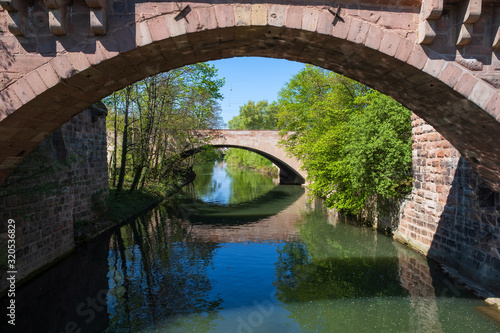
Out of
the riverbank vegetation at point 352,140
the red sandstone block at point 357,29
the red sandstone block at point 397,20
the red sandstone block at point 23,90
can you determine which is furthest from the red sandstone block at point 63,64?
the riverbank vegetation at point 352,140

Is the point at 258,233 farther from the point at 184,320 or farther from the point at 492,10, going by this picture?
the point at 492,10

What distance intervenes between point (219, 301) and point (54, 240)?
14.4ft

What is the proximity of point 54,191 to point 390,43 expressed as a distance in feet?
24.5

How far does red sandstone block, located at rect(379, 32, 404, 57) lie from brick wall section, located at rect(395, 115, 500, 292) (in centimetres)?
401

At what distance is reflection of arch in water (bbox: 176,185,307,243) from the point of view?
11.6m

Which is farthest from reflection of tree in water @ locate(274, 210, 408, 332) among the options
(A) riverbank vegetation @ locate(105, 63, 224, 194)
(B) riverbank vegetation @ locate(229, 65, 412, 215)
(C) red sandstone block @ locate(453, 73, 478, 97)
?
(A) riverbank vegetation @ locate(105, 63, 224, 194)

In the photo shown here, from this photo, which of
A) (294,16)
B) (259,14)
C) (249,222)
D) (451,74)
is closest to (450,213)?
(451,74)

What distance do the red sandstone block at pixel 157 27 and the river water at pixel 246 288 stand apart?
4.23 m

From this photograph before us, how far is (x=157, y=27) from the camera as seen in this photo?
3.91m

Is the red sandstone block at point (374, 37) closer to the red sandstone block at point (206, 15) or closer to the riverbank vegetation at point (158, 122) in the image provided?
the red sandstone block at point (206, 15)

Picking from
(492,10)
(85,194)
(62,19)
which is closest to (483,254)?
(492,10)

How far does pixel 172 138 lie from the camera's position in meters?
19.0

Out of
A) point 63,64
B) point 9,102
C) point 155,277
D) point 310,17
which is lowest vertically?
point 155,277

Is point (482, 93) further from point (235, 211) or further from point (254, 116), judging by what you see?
point (254, 116)
